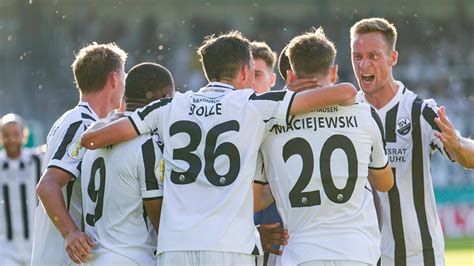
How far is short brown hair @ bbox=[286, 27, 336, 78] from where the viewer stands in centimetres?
538

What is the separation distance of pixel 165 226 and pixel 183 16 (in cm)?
1864

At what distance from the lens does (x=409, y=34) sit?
974 inches

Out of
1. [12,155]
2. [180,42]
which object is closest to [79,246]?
[12,155]

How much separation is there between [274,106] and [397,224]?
1.48 meters

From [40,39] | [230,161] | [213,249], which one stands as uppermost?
[40,39]

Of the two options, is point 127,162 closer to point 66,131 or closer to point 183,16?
point 66,131

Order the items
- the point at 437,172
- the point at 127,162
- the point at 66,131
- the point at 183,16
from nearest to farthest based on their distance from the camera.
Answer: the point at 127,162 < the point at 66,131 < the point at 437,172 < the point at 183,16

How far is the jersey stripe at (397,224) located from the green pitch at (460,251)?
813 centimetres

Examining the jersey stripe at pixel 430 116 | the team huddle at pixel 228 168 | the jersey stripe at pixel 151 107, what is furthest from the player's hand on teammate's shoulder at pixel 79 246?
the jersey stripe at pixel 430 116

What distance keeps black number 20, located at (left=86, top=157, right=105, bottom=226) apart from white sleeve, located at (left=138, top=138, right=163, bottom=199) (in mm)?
248

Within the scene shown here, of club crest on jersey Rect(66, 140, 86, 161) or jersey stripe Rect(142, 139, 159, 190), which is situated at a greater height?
club crest on jersey Rect(66, 140, 86, 161)

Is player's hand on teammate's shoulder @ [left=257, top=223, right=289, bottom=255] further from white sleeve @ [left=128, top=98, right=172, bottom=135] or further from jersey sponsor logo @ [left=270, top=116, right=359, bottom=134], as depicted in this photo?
white sleeve @ [left=128, top=98, right=172, bottom=135]

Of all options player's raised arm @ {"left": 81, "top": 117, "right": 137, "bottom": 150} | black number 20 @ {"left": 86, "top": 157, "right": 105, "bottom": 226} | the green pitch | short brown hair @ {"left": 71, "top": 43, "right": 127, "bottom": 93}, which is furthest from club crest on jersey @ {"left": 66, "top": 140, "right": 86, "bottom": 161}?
the green pitch

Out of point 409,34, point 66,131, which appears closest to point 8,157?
point 66,131
